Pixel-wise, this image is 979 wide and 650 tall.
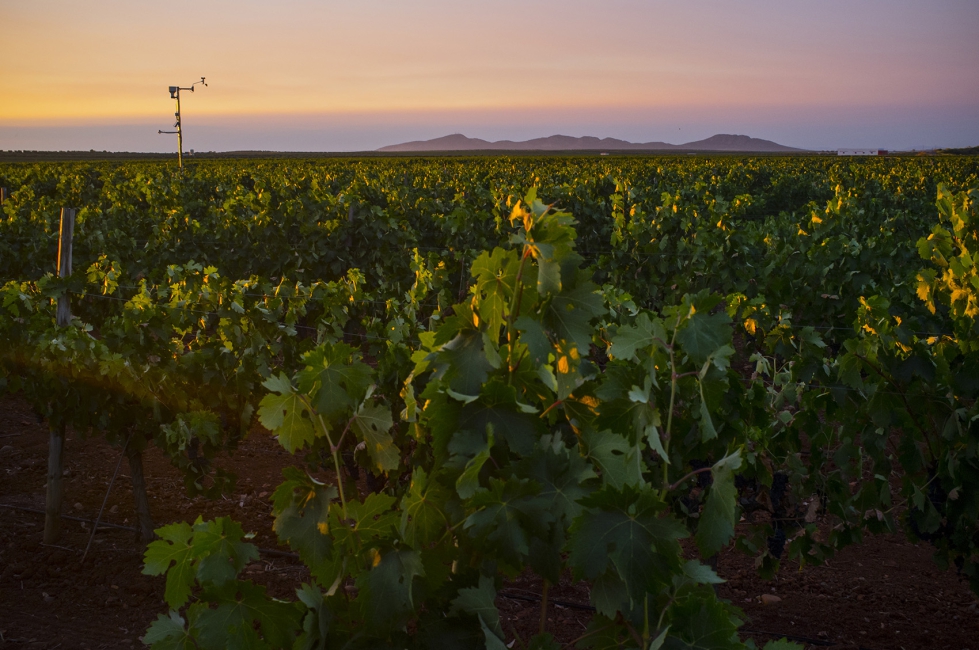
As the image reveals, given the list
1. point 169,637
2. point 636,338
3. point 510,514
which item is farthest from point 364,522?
point 636,338

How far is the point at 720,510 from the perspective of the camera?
1809mm

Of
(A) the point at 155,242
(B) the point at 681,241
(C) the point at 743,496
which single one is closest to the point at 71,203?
(A) the point at 155,242

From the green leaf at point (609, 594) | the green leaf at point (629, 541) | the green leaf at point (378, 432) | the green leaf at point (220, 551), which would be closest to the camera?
the green leaf at point (629, 541)

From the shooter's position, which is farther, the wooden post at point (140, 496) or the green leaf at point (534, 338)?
the wooden post at point (140, 496)

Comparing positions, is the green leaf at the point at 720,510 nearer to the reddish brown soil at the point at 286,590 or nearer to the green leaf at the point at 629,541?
the green leaf at the point at 629,541

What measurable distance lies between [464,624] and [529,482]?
0.43 meters

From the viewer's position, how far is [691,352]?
1849 mm

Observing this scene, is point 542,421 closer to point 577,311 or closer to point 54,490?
point 577,311

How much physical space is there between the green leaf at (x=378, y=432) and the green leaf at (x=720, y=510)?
31.0 inches

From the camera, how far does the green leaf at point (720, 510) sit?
1767mm

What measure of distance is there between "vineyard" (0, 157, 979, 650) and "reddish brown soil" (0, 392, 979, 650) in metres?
0.20

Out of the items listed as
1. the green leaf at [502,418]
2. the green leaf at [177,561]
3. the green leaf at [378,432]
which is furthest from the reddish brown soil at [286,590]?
the green leaf at [502,418]

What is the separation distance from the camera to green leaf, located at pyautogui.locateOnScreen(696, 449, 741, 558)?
177cm

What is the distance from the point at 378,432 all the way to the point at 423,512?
29cm
